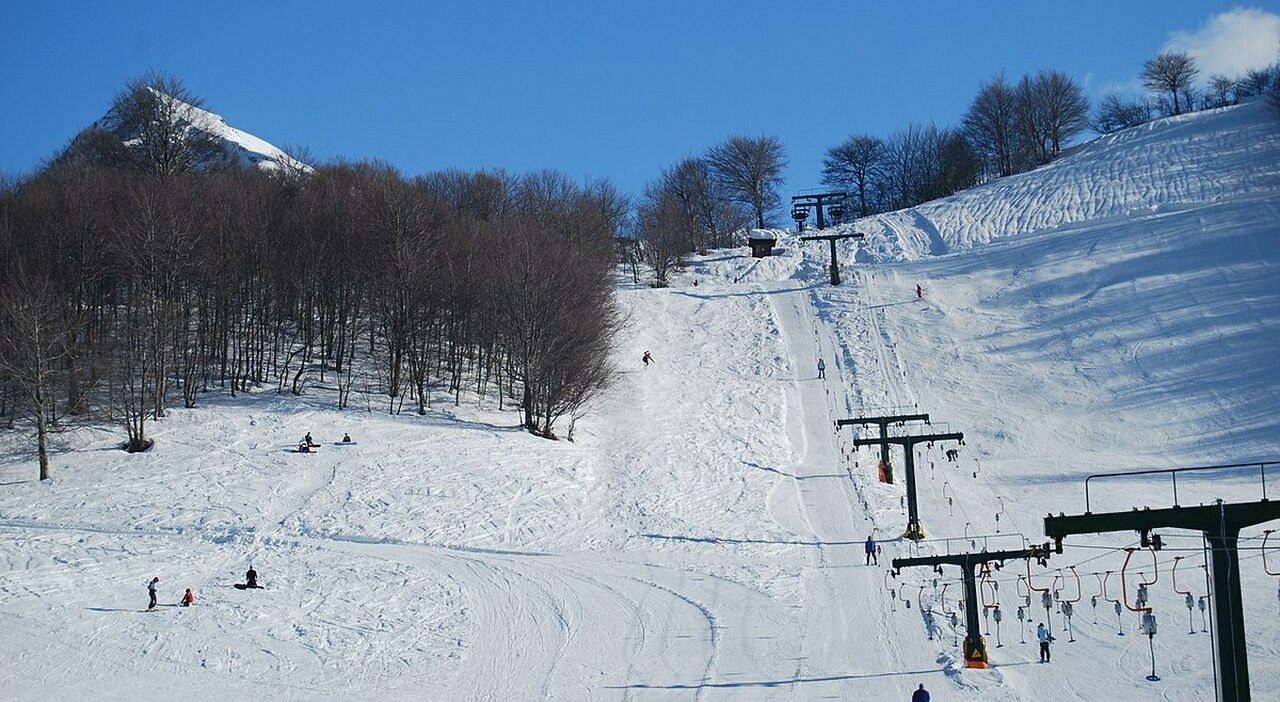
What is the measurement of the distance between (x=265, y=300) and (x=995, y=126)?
91171mm

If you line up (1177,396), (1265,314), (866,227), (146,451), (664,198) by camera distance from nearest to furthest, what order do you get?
1. (146,451)
2. (1177,396)
3. (1265,314)
4. (866,227)
5. (664,198)

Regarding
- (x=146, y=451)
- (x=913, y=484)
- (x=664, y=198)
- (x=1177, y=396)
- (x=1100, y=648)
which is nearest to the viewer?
(x=1100, y=648)

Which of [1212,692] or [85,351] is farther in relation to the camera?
[85,351]

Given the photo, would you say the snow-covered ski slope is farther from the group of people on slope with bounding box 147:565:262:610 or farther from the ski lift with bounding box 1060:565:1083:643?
the group of people on slope with bounding box 147:565:262:610

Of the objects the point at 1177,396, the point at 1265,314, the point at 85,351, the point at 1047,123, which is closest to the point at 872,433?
the point at 1177,396

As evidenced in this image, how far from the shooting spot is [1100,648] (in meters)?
22.8

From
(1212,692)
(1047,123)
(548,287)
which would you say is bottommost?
(1212,692)

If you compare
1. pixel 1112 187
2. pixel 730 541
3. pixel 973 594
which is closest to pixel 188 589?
pixel 730 541

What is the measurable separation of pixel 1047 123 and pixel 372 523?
104m

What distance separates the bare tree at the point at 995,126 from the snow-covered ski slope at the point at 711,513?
4966cm

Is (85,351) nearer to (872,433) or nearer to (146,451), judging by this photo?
(146,451)

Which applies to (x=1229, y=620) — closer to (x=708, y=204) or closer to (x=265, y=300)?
(x=265, y=300)

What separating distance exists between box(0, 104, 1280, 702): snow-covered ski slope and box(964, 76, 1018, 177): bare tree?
49.7 metres

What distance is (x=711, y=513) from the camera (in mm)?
35688
